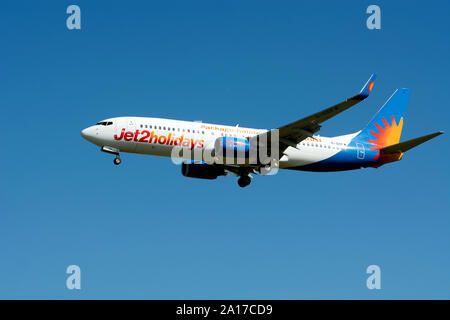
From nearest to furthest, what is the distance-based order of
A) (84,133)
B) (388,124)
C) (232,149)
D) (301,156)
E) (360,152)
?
(232,149) → (84,133) → (301,156) → (360,152) → (388,124)

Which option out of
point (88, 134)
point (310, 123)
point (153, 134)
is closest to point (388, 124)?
point (310, 123)

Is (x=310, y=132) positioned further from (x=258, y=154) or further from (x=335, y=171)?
(x=335, y=171)

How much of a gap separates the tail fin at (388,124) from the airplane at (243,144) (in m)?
0.18

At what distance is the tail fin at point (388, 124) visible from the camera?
165 feet

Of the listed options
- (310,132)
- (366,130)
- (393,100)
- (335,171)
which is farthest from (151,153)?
(393,100)

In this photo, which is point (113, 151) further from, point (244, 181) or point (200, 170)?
point (244, 181)

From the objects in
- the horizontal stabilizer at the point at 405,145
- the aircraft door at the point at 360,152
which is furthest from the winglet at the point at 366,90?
the aircraft door at the point at 360,152

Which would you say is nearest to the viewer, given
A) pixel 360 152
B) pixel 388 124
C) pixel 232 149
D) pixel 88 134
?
pixel 232 149

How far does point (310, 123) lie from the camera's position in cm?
3975

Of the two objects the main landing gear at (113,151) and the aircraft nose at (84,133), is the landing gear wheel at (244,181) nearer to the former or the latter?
the main landing gear at (113,151)

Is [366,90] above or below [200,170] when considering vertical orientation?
above

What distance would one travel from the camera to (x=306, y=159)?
46.3 meters

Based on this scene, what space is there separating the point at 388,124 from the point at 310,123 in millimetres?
14481

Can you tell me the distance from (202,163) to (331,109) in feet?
43.1
